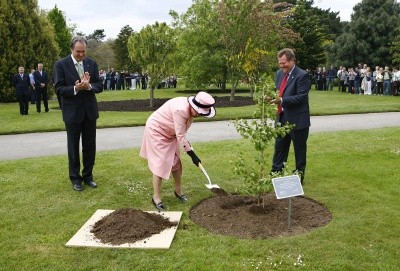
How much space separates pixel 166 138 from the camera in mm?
5961

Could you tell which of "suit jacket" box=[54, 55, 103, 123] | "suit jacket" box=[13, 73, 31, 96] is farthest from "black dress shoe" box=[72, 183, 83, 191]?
"suit jacket" box=[13, 73, 31, 96]

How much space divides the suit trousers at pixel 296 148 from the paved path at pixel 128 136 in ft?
8.86

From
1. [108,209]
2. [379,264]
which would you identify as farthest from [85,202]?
[379,264]

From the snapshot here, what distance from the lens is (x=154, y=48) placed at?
18391mm

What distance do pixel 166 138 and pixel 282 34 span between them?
75.4ft

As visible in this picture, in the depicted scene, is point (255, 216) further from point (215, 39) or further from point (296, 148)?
A: point (215, 39)

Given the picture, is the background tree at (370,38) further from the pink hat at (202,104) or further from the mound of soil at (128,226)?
the mound of soil at (128,226)

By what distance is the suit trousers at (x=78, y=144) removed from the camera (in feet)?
22.7

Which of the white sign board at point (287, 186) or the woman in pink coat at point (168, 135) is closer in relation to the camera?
the white sign board at point (287, 186)

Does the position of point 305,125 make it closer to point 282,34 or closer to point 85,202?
point 85,202

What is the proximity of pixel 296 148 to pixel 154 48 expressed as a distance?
1255 cm

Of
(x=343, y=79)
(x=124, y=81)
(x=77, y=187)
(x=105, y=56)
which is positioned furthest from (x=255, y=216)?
(x=105, y=56)

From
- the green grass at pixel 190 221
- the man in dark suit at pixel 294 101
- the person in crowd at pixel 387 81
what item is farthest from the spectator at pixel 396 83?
the man in dark suit at pixel 294 101

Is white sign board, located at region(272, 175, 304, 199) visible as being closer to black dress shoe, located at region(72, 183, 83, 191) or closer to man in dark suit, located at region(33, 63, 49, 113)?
black dress shoe, located at region(72, 183, 83, 191)
